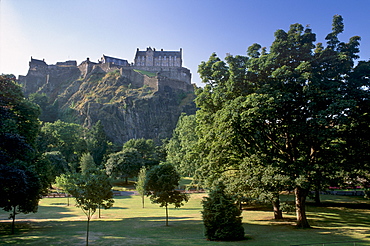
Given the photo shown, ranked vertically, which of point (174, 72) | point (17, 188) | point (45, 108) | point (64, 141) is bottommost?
point (17, 188)

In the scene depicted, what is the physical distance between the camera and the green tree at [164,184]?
70.0 ft

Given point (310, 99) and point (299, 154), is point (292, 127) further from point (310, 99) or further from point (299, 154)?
point (299, 154)

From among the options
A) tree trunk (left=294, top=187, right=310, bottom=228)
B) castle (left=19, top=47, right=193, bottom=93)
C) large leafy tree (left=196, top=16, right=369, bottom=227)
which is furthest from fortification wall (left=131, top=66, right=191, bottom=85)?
tree trunk (left=294, top=187, right=310, bottom=228)

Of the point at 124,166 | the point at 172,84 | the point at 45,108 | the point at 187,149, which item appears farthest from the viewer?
the point at 172,84

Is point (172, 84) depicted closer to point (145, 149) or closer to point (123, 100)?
point (123, 100)

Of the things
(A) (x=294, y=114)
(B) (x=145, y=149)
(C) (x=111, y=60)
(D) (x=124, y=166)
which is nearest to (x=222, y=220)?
(A) (x=294, y=114)

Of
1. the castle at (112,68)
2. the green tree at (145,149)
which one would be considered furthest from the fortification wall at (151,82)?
the green tree at (145,149)

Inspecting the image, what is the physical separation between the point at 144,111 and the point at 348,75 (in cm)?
8400

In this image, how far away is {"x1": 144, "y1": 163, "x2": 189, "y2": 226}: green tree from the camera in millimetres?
21328

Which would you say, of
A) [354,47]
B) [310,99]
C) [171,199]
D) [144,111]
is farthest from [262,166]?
[144,111]

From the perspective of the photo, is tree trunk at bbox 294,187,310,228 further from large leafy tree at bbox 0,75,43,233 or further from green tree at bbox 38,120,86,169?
green tree at bbox 38,120,86,169

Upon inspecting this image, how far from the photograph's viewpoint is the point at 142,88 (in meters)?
104

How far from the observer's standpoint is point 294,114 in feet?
60.0

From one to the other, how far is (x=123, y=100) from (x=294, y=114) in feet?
280
